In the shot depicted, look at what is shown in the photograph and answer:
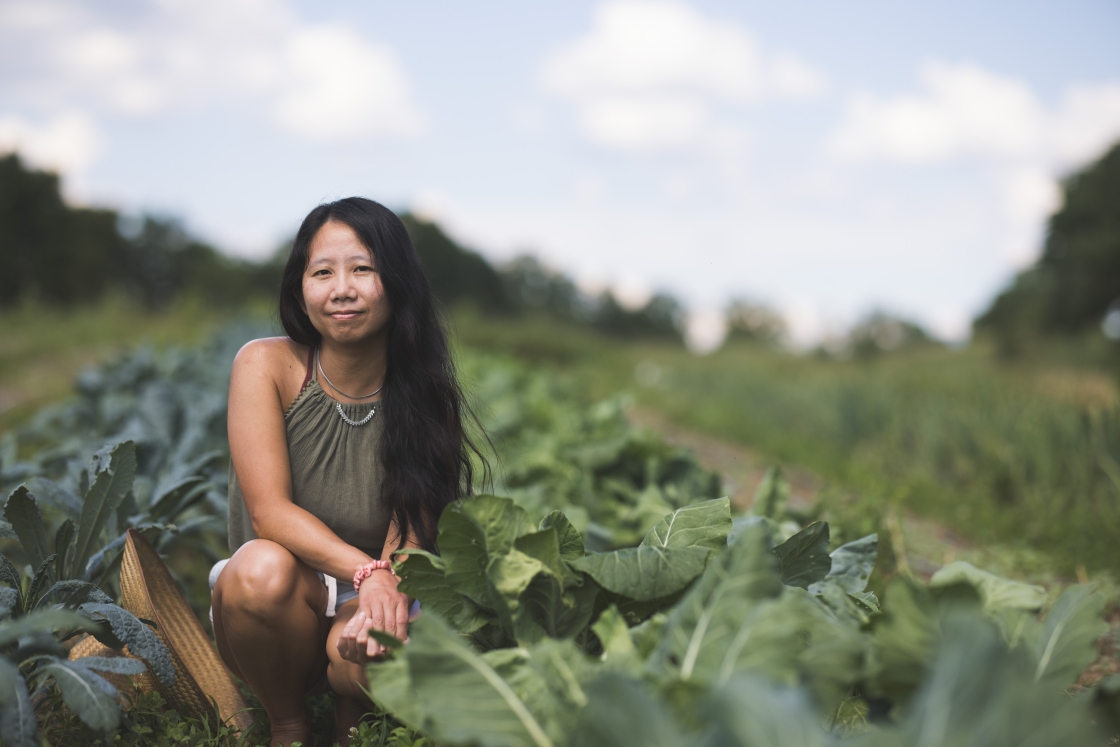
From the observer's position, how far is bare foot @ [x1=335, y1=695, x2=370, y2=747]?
178 centimetres

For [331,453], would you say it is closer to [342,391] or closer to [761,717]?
[342,391]

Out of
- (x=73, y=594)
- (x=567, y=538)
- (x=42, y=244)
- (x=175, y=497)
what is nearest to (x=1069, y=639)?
(x=567, y=538)

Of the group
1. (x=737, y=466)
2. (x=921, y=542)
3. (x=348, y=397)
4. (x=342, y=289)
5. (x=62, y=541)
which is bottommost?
(x=737, y=466)

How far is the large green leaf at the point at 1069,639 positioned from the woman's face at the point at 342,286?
1534mm

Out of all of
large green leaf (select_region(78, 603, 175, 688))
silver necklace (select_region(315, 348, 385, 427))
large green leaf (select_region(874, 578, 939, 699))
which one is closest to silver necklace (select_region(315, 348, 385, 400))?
silver necklace (select_region(315, 348, 385, 427))

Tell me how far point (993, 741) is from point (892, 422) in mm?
6902

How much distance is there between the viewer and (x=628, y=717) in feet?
2.92

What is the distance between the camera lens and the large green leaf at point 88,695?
4.41 feet

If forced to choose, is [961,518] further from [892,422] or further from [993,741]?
[993,741]

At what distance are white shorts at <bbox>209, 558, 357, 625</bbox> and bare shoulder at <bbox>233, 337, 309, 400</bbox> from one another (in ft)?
1.54

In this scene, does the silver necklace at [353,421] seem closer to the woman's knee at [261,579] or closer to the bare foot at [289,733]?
the woman's knee at [261,579]

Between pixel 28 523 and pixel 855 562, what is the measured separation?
2072 millimetres

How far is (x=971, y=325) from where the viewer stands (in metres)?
36.9

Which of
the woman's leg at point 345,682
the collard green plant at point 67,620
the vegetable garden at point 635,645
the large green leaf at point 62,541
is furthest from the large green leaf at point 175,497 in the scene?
the woman's leg at point 345,682
